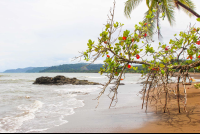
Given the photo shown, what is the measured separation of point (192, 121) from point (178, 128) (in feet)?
2.15

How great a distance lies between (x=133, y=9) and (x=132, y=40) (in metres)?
7.82

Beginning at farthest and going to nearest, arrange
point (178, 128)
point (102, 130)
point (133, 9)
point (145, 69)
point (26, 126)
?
point (133, 9), point (145, 69), point (26, 126), point (102, 130), point (178, 128)

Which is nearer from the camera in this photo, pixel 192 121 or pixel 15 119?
pixel 192 121

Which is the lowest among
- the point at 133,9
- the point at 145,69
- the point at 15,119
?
the point at 15,119

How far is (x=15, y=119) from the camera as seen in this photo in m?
5.38

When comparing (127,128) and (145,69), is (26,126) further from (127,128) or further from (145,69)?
(145,69)

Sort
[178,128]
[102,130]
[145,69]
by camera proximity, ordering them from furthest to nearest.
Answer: [145,69] → [102,130] → [178,128]

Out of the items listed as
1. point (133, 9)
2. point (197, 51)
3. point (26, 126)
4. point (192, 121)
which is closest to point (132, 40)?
point (197, 51)

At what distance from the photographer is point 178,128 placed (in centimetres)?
359

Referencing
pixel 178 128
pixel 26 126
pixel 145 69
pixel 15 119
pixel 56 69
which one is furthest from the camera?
pixel 56 69

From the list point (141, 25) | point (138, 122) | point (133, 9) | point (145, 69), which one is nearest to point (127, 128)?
point (138, 122)

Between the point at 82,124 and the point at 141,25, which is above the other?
the point at 141,25

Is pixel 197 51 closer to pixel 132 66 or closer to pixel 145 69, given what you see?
pixel 145 69

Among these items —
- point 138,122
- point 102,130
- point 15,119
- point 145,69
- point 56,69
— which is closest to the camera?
point 102,130
